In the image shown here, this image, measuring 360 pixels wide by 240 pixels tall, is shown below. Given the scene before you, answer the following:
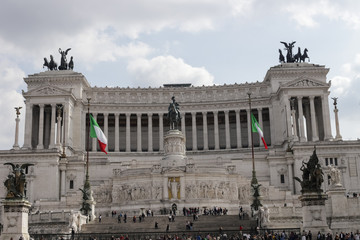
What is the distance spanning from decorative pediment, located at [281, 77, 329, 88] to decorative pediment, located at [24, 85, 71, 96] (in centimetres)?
4001

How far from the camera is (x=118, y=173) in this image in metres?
72.3

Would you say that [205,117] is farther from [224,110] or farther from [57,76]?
[57,76]

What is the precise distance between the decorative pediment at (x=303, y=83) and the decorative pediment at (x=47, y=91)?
131 feet

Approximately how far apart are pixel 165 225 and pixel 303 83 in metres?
51.4

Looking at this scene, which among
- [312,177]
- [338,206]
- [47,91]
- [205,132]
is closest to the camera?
[312,177]

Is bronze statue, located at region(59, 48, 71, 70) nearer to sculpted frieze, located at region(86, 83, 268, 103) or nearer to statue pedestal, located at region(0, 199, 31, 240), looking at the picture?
sculpted frieze, located at region(86, 83, 268, 103)

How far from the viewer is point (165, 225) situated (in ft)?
169

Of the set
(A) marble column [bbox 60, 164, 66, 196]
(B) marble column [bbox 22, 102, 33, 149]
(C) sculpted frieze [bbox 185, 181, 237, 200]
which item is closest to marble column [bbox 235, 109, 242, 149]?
(C) sculpted frieze [bbox 185, 181, 237, 200]

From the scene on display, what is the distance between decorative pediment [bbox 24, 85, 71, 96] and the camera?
309 ft

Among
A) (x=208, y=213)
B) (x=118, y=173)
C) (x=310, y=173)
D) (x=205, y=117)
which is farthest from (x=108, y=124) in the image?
(x=310, y=173)

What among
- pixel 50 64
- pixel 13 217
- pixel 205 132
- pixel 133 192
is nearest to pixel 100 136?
pixel 133 192

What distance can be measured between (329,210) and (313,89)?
43127 millimetres

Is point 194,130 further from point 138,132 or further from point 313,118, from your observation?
point 313,118

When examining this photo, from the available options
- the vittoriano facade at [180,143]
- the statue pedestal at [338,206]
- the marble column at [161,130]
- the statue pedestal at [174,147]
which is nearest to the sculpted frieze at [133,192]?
the vittoriano facade at [180,143]
